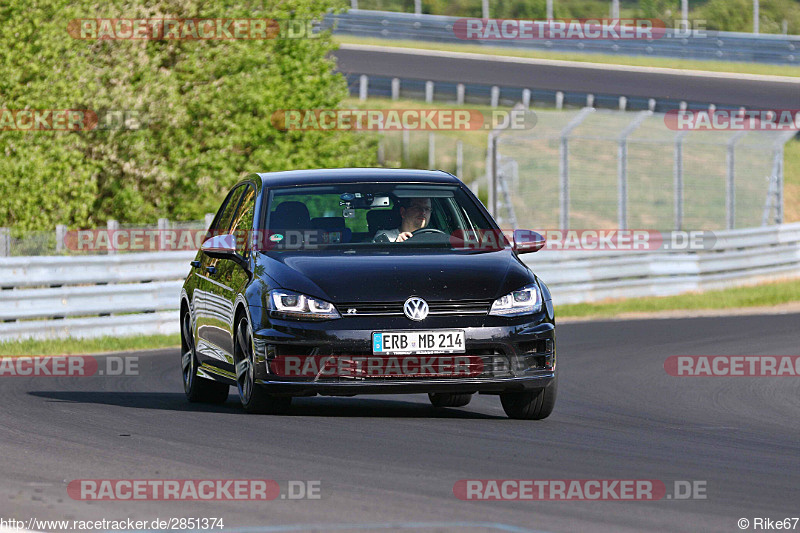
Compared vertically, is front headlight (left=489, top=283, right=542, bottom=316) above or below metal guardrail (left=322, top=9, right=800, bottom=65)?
above

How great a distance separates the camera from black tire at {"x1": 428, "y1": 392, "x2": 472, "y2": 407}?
445 inches

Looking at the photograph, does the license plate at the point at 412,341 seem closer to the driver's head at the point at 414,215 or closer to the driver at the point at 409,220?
the driver at the point at 409,220

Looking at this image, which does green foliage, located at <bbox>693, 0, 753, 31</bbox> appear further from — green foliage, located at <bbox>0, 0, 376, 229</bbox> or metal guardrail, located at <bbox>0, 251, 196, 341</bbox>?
metal guardrail, located at <bbox>0, 251, 196, 341</bbox>

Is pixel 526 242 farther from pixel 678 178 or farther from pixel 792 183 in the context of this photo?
pixel 792 183

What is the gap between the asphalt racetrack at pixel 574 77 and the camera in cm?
4716

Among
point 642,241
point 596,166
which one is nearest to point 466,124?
point 596,166

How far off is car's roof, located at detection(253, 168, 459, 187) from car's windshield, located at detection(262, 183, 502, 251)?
60 mm

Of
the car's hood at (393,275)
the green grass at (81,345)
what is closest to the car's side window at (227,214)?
the car's hood at (393,275)

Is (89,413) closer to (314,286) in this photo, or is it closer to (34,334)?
(314,286)

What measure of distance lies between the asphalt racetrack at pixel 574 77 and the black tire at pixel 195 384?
35706mm

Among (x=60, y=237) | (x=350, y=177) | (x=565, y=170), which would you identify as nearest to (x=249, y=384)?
(x=350, y=177)

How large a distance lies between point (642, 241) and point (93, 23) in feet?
37.1

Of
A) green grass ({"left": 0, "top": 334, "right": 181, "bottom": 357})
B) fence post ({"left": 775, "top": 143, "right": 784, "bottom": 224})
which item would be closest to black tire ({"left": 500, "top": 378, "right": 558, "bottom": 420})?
green grass ({"left": 0, "top": 334, "right": 181, "bottom": 357})

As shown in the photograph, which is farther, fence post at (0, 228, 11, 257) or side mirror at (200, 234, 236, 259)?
fence post at (0, 228, 11, 257)
